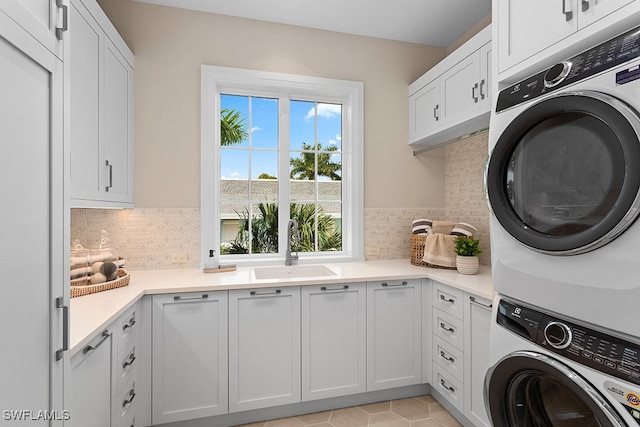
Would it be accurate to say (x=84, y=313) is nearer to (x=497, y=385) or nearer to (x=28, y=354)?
(x=28, y=354)

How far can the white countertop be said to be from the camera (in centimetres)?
142

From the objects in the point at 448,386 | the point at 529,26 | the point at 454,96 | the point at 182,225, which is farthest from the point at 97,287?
the point at 454,96

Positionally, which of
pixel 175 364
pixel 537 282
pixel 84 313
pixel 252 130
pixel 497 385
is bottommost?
pixel 175 364

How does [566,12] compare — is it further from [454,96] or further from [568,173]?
[454,96]

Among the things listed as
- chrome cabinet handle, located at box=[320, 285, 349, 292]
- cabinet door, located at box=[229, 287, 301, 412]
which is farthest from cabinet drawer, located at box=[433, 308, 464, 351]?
cabinet door, located at box=[229, 287, 301, 412]

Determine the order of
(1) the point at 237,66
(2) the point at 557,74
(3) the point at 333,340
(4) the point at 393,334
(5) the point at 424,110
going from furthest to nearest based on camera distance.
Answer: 1. (5) the point at 424,110
2. (1) the point at 237,66
3. (4) the point at 393,334
4. (3) the point at 333,340
5. (2) the point at 557,74

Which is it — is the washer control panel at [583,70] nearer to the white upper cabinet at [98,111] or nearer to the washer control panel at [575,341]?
the washer control panel at [575,341]

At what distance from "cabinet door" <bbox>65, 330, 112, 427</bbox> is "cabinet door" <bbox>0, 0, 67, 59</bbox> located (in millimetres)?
985

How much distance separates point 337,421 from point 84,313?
1.57 meters

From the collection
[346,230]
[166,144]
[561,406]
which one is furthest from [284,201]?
[561,406]

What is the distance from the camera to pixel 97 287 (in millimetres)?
1834

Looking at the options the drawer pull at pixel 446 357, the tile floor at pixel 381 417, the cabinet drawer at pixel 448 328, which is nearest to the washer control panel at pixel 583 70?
the cabinet drawer at pixel 448 328

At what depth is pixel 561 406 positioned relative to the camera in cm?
110

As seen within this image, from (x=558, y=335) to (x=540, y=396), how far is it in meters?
0.30
